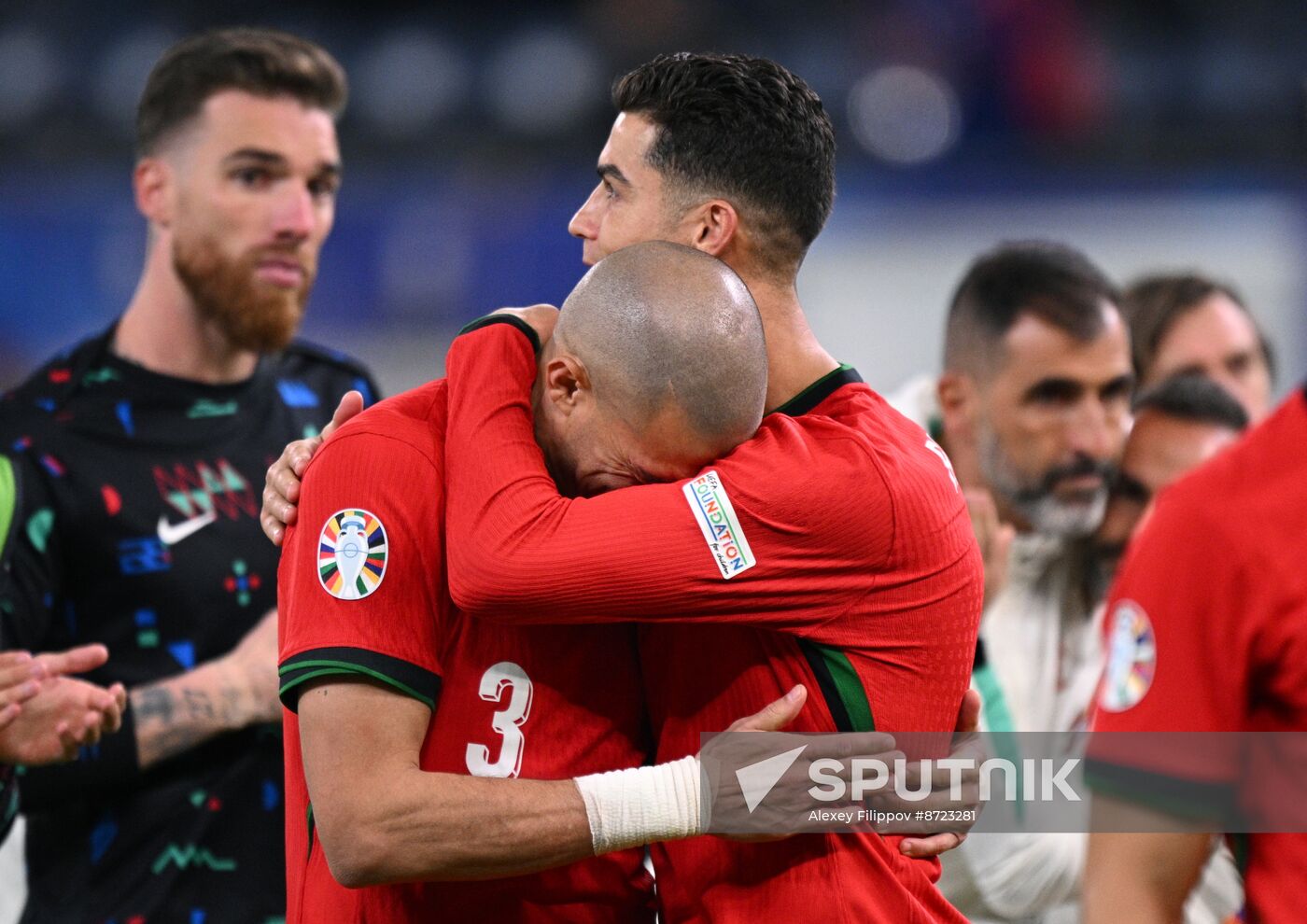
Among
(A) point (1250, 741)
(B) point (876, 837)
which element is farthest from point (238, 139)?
(A) point (1250, 741)

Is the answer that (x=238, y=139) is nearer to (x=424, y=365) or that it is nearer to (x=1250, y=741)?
(x=1250, y=741)

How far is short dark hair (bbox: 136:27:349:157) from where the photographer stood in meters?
3.90

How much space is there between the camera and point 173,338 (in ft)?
12.2

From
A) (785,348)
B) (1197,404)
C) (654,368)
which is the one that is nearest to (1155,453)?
(1197,404)

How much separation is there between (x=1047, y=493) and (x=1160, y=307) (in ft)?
5.65

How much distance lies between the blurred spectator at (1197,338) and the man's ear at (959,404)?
127 cm

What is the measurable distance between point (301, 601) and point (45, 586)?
4.64 feet

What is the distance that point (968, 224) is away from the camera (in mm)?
10320

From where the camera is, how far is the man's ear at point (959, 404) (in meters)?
4.30

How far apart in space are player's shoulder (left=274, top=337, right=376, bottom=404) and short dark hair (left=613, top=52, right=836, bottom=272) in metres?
1.75

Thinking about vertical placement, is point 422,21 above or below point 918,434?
above

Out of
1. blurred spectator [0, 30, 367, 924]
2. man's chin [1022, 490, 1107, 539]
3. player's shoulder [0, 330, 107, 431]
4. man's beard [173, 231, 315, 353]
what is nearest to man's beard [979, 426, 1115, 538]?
man's chin [1022, 490, 1107, 539]

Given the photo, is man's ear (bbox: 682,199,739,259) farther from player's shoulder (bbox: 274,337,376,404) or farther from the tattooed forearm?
player's shoulder (bbox: 274,337,376,404)

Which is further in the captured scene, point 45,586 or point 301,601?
point 45,586
